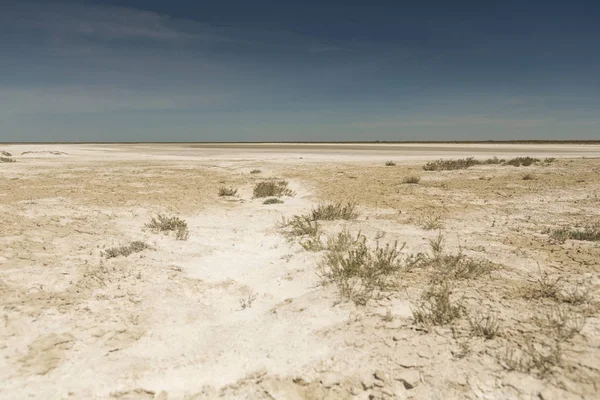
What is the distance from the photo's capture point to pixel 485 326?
10.4 ft

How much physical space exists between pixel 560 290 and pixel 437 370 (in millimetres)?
2110

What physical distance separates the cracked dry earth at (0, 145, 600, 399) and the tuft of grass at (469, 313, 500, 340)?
0.09ft

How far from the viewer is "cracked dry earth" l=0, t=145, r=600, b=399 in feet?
8.86

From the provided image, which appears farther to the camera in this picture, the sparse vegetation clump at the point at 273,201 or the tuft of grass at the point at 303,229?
the sparse vegetation clump at the point at 273,201

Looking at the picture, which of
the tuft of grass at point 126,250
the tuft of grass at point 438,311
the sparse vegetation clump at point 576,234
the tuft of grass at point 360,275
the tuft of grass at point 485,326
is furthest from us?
the sparse vegetation clump at point 576,234

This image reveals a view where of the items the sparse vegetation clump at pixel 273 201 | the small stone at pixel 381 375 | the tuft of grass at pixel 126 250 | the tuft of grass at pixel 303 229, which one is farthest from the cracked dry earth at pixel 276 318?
the sparse vegetation clump at pixel 273 201

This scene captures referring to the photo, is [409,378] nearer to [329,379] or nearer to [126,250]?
[329,379]

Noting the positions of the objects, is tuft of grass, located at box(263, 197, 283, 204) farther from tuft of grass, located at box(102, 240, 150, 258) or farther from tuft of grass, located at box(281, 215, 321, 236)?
tuft of grass, located at box(102, 240, 150, 258)

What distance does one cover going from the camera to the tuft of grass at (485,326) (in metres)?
3.09

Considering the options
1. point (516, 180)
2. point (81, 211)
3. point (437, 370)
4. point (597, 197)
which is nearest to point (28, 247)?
point (81, 211)

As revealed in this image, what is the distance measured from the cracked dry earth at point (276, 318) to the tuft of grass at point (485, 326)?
0.09 feet

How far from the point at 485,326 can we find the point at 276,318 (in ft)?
6.35

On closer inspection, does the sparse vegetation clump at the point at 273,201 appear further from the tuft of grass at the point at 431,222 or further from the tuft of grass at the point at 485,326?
the tuft of grass at the point at 485,326

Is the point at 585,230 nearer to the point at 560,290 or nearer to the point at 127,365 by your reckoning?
the point at 560,290
